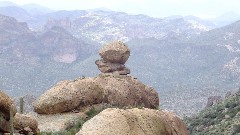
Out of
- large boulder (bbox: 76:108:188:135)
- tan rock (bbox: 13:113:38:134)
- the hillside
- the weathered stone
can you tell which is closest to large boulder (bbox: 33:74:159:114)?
the weathered stone

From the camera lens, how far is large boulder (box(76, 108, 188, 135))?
2498cm

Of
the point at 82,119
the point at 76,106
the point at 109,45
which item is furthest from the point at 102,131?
the point at 109,45

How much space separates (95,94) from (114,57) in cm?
859

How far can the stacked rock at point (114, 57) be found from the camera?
48.1 meters

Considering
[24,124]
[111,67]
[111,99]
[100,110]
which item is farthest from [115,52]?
[24,124]

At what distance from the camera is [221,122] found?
7281 cm

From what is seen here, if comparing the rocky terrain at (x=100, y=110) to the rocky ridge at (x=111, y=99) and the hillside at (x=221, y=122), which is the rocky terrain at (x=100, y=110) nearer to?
the rocky ridge at (x=111, y=99)

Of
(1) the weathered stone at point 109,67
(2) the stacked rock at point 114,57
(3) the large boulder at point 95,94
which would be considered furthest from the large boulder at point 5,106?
(1) the weathered stone at point 109,67

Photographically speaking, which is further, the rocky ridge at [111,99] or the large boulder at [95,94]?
the large boulder at [95,94]

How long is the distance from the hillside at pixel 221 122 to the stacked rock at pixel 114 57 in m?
21.9

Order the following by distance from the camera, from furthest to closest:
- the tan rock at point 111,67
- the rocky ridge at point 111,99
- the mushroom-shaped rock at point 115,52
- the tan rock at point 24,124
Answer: the tan rock at point 111,67, the mushroom-shaped rock at point 115,52, the rocky ridge at point 111,99, the tan rock at point 24,124

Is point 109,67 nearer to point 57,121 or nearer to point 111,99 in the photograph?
point 111,99

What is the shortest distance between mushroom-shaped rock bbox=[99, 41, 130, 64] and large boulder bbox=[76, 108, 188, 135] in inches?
617

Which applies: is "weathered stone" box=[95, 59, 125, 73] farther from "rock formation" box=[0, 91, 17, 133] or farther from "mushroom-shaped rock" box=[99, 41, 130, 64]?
"rock formation" box=[0, 91, 17, 133]
